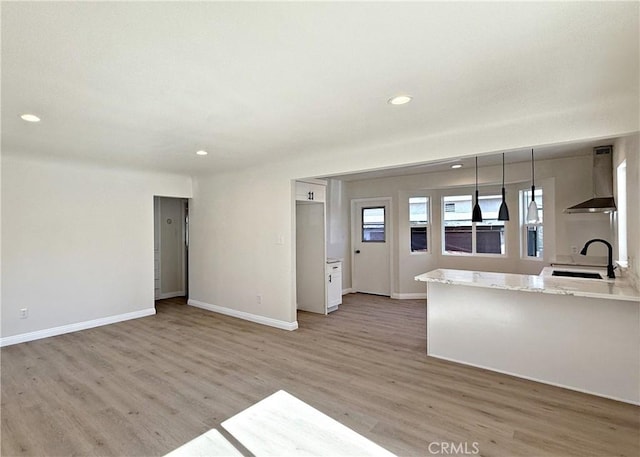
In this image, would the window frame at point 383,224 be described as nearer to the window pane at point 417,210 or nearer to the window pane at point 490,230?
the window pane at point 417,210

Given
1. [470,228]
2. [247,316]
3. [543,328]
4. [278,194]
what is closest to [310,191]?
[278,194]

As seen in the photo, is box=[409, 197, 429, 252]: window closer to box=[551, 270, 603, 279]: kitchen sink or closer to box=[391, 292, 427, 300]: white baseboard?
box=[391, 292, 427, 300]: white baseboard

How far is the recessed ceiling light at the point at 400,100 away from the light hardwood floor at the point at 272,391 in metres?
2.40

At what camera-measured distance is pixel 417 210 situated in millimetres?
6848

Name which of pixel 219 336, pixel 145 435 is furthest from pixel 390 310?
pixel 145 435

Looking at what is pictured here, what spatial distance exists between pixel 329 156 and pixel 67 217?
12.6ft

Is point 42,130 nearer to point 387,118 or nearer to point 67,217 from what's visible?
point 67,217

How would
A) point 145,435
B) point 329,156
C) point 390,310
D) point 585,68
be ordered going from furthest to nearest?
point 390,310
point 329,156
point 145,435
point 585,68

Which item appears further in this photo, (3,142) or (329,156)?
(329,156)

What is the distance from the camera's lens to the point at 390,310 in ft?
19.0

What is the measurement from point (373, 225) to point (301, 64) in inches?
218

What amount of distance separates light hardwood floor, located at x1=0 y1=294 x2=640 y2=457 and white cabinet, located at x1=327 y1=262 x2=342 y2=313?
125 cm

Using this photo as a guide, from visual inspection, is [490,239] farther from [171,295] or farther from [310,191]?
[171,295]

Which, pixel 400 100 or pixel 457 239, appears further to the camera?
pixel 457 239
